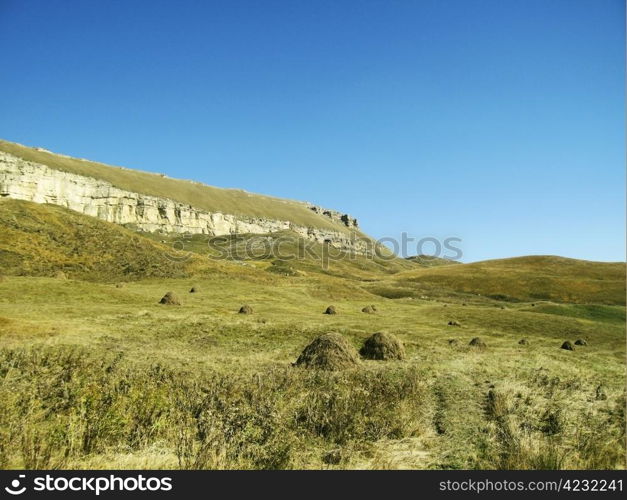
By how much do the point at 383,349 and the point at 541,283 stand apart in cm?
8528

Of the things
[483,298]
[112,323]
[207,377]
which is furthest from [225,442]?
[483,298]

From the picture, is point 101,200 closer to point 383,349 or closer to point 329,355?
point 383,349

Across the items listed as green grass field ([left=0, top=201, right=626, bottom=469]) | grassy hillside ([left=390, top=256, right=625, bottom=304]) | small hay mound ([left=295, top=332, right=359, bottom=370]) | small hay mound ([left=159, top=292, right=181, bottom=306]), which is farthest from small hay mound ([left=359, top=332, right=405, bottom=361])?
grassy hillside ([left=390, top=256, right=625, bottom=304])

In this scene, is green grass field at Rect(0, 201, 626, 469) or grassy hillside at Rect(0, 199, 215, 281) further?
grassy hillside at Rect(0, 199, 215, 281)

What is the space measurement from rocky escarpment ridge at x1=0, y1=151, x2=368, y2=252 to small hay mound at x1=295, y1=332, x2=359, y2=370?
128 m

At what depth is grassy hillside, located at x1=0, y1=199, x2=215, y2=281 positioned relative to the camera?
198ft

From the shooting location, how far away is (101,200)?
151 meters

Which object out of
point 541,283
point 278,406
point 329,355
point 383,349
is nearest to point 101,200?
point 541,283

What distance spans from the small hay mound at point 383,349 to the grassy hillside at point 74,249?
51.7 m

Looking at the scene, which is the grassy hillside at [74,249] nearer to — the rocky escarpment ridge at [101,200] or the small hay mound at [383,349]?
the small hay mound at [383,349]

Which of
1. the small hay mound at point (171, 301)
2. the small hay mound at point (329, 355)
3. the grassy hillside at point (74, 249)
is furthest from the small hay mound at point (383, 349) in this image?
the grassy hillside at point (74, 249)

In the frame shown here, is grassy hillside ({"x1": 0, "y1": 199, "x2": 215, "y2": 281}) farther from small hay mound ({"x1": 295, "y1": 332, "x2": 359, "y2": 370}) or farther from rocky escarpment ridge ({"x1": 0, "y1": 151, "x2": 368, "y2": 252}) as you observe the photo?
small hay mound ({"x1": 295, "y1": 332, "x2": 359, "y2": 370})

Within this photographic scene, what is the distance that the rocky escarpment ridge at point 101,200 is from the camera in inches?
4722

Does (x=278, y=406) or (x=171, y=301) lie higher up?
(x=171, y=301)
